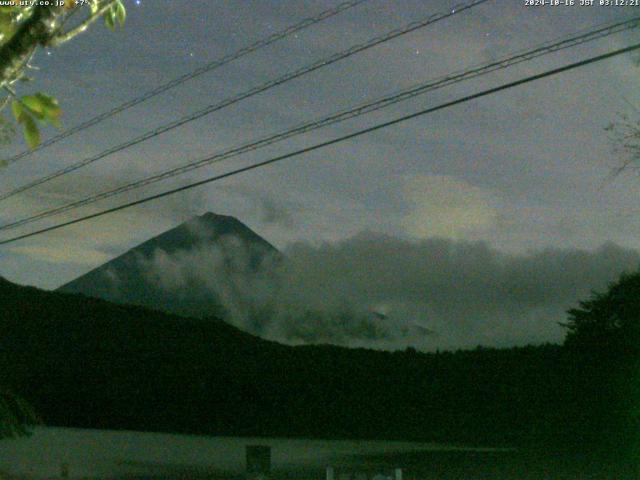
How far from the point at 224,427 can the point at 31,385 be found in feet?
22.9

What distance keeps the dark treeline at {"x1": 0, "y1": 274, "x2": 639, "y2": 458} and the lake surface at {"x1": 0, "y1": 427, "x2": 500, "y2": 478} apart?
818 millimetres

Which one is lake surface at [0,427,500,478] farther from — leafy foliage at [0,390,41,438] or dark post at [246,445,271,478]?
leafy foliage at [0,390,41,438]

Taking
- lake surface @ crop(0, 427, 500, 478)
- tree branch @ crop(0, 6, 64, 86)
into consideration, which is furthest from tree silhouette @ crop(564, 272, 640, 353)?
tree branch @ crop(0, 6, 64, 86)

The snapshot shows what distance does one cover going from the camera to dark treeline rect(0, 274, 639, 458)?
783 inches

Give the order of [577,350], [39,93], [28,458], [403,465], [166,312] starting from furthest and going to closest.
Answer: [166,312] → [577,350] → [28,458] → [403,465] → [39,93]

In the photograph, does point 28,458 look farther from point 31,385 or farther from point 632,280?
point 632,280

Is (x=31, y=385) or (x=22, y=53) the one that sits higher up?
(x=31, y=385)

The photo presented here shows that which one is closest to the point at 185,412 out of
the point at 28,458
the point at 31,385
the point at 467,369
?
the point at 31,385

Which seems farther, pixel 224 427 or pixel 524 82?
pixel 224 427

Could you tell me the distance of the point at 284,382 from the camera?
24047mm

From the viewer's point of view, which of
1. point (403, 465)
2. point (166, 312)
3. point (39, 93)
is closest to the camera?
point (39, 93)

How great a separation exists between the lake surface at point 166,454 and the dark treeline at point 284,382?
2.68ft

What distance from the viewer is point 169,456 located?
66.2 ft

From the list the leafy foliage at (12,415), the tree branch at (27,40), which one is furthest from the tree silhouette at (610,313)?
the tree branch at (27,40)
